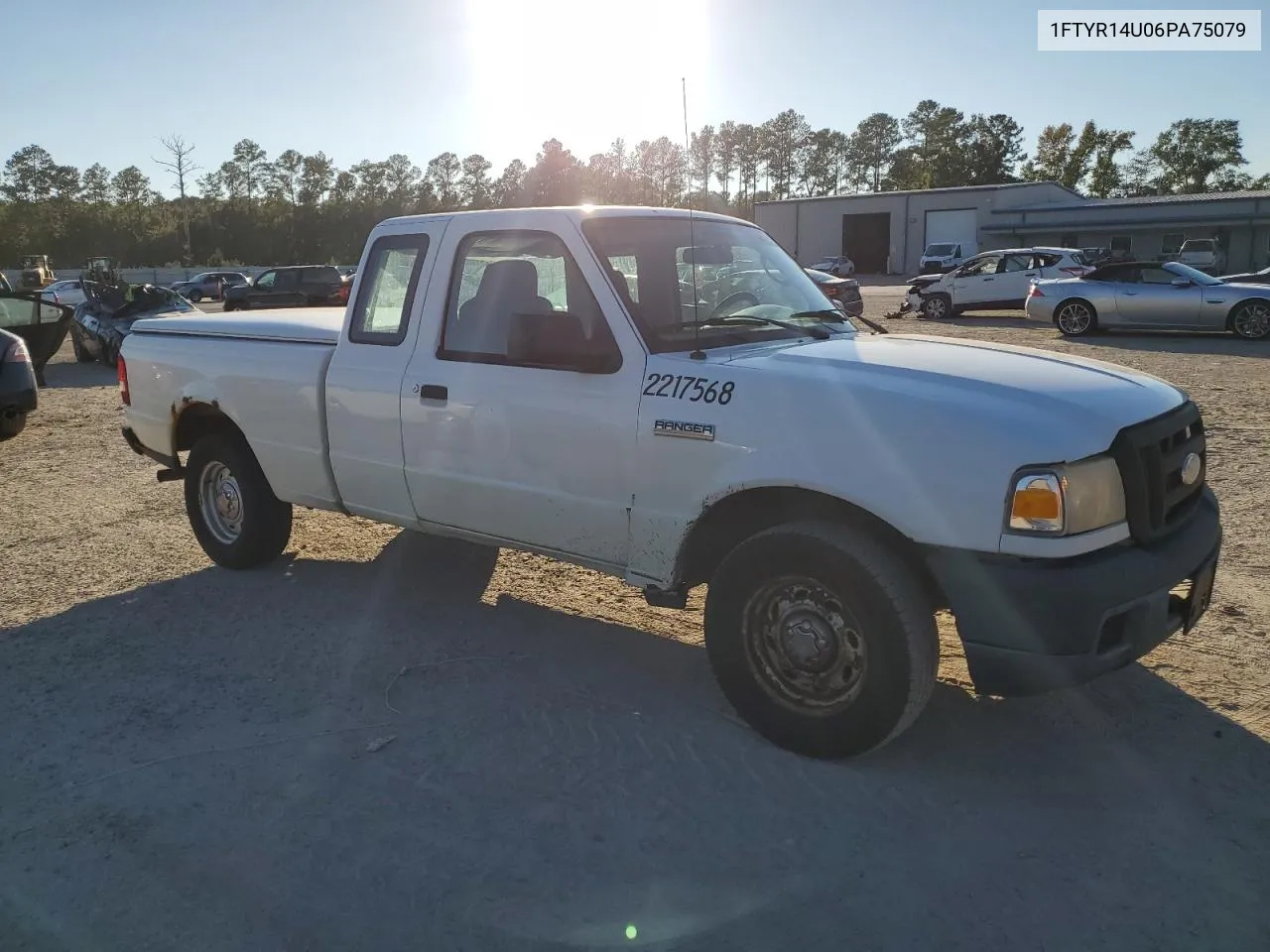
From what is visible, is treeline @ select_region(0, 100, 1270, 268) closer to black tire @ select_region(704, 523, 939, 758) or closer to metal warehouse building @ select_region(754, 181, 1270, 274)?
metal warehouse building @ select_region(754, 181, 1270, 274)

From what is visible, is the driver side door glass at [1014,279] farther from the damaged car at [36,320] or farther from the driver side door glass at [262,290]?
the damaged car at [36,320]

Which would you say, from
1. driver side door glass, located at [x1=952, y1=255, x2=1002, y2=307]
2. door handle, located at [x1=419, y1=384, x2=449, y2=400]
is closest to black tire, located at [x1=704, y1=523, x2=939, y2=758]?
door handle, located at [x1=419, y1=384, x2=449, y2=400]

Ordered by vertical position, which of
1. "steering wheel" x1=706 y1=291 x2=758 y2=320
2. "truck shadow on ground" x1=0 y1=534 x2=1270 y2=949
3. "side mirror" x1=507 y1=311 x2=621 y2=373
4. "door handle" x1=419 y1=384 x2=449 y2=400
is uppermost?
"steering wheel" x1=706 y1=291 x2=758 y2=320

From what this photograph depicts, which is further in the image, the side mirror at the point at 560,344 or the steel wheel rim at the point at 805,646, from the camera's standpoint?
the side mirror at the point at 560,344

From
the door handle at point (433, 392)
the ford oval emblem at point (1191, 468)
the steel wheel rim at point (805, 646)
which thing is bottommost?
the steel wheel rim at point (805, 646)

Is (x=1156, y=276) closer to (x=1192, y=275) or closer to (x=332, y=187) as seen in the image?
(x=1192, y=275)

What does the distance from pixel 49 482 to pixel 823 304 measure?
7260 mm

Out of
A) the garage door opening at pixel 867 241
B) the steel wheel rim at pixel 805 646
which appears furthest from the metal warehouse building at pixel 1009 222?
the steel wheel rim at pixel 805 646

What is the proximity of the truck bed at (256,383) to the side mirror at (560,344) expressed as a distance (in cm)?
170

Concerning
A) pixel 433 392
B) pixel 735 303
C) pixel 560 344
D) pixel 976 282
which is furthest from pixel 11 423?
pixel 976 282

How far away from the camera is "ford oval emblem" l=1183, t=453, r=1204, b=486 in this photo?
3.68 meters

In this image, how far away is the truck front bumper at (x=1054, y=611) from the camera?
3088 mm

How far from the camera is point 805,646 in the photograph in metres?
3.59

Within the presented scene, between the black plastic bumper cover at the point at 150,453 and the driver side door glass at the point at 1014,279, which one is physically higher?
the driver side door glass at the point at 1014,279
